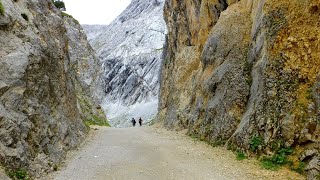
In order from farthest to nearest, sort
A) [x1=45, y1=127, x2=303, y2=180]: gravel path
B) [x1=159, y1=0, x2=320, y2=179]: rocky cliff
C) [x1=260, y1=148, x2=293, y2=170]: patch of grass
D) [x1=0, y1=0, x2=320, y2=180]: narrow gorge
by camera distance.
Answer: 1. [x1=159, y1=0, x2=320, y2=179]: rocky cliff
2. [x1=260, y1=148, x2=293, y2=170]: patch of grass
3. [x1=0, y1=0, x2=320, y2=180]: narrow gorge
4. [x1=45, y1=127, x2=303, y2=180]: gravel path

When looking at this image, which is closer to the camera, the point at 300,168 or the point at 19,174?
the point at 19,174

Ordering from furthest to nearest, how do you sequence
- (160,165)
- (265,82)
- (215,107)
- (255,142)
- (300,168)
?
(215,107) < (265,82) < (255,142) < (160,165) < (300,168)

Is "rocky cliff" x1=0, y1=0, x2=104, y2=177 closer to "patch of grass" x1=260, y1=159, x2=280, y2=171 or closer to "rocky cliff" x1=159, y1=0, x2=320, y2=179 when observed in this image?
"patch of grass" x1=260, y1=159, x2=280, y2=171

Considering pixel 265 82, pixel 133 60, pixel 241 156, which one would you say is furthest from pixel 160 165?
pixel 133 60

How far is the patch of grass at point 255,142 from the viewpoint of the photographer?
13.7 m

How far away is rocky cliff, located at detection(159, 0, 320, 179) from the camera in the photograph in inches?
494

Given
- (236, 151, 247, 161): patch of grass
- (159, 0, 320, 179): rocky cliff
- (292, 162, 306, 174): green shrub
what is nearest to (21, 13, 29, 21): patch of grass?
(159, 0, 320, 179): rocky cliff

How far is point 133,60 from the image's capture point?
334 ft

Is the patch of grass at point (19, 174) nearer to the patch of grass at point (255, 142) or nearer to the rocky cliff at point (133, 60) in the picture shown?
the patch of grass at point (255, 142)

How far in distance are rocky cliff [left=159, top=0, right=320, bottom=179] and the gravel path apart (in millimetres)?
1117

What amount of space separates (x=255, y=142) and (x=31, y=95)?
10097 mm

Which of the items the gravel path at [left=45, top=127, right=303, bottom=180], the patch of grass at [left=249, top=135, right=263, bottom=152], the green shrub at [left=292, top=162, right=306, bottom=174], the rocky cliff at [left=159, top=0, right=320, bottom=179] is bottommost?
the gravel path at [left=45, top=127, right=303, bottom=180]

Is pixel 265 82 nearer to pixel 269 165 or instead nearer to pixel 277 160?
pixel 277 160

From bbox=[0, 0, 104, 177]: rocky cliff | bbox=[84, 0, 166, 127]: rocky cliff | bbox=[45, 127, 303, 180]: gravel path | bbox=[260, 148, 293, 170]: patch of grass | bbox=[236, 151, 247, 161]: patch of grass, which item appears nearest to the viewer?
bbox=[45, 127, 303, 180]: gravel path
